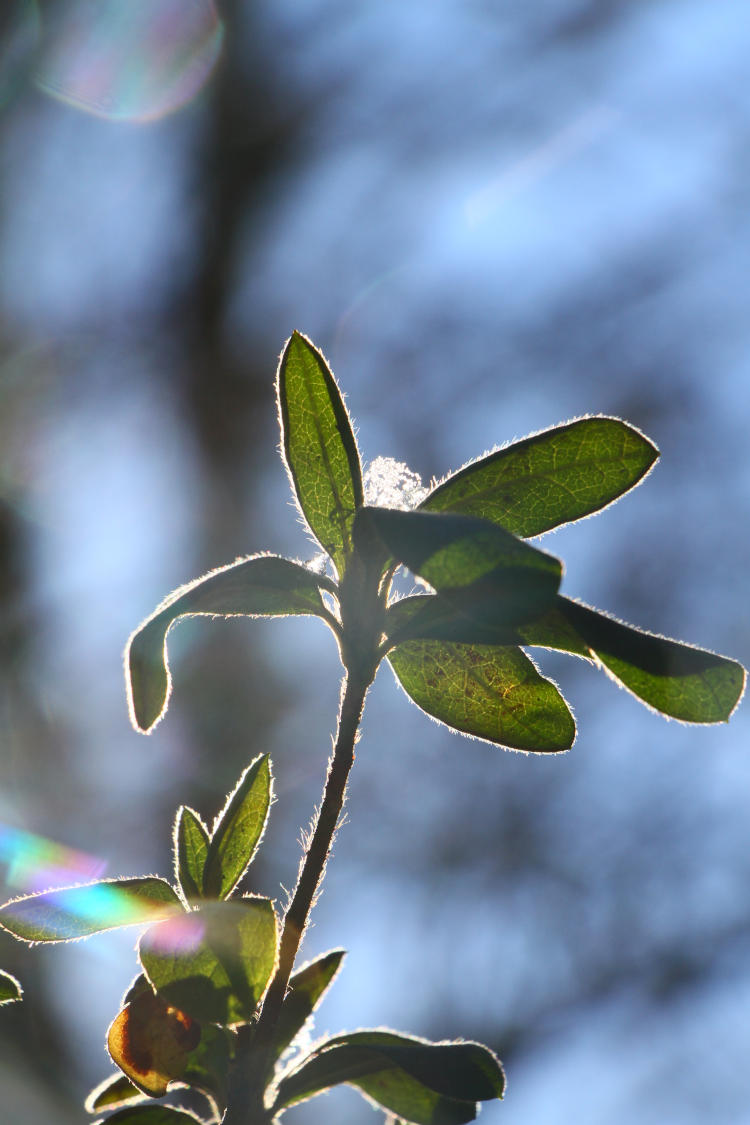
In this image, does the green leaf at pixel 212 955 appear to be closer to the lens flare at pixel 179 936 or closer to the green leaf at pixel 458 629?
the lens flare at pixel 179 936

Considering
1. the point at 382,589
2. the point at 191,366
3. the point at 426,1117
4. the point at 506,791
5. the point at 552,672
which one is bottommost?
the point at 506,791

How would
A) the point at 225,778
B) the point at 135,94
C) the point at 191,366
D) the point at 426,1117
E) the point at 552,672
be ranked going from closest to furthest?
the point at 426,1117
the point at 225,778
the point at 552,672
the point at 135,94
the point at 191,366

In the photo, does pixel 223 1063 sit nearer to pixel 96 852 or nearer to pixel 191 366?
pixel 96 852

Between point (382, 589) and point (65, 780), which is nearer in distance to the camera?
point (382, 589)

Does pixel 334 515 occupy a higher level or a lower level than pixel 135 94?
lower

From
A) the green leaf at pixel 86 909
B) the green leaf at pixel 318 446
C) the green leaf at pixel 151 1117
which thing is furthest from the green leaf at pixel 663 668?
the green leaf at pixel 151 1117

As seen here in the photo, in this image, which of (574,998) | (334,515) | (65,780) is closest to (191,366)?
(65,780)

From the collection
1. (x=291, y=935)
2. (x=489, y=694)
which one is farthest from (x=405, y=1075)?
(x=489, y=694)
